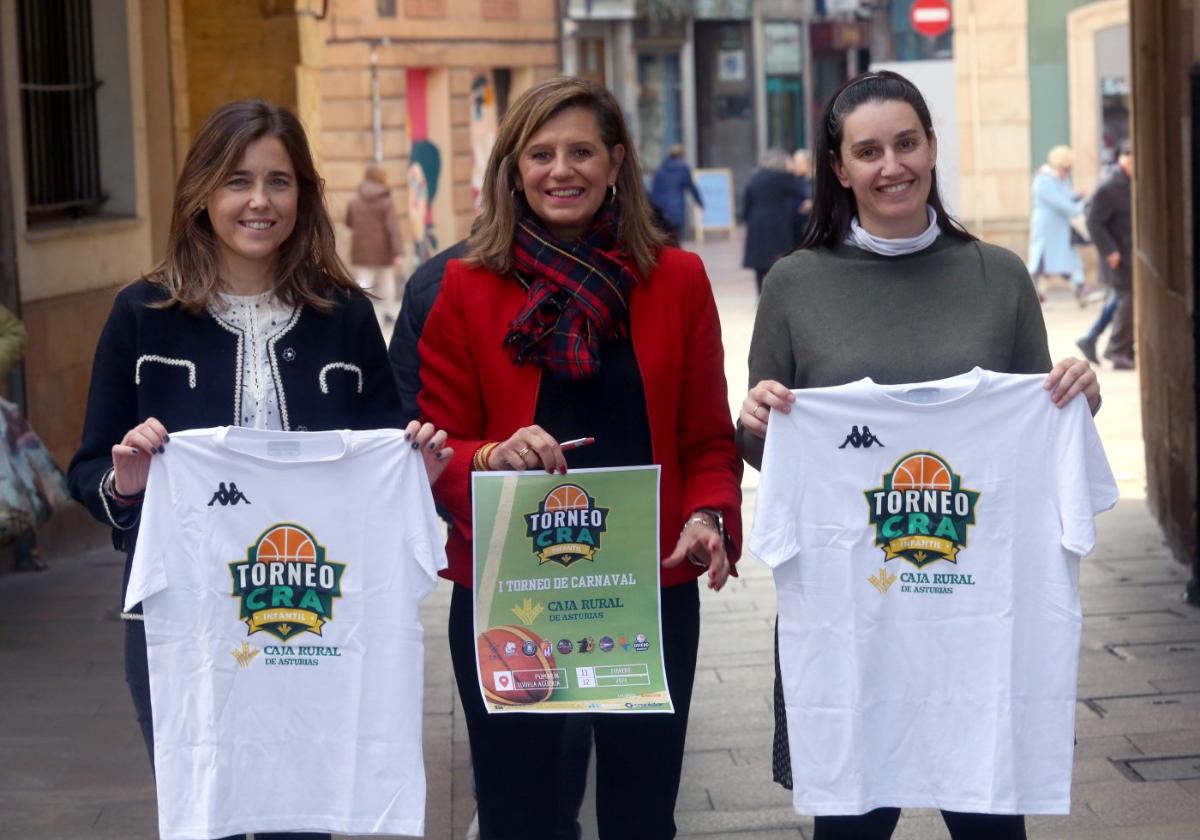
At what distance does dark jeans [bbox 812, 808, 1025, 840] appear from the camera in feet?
12.9

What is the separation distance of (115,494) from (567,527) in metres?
0.88

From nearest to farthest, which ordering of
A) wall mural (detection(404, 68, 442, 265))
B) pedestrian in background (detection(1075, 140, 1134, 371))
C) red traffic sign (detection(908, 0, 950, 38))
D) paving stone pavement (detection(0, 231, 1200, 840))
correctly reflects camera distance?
1. paving stone pavement (detection(0, 231, 1200, 840))
2. pedestrian in background (detection(1075, 140, 1134, 371))
3. red traffic sign (detection(908, 0, 950, 38))
4. wall mural (detection(404, 68, 442, 265))

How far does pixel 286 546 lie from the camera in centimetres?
379

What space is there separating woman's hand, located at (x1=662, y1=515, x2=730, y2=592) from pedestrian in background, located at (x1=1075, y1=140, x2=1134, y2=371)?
41.4 ft

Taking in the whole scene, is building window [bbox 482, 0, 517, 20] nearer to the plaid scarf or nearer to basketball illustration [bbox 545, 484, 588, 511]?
the plaid scarf

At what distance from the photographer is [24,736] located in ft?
22.0

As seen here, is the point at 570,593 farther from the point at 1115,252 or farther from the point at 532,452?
the point at 1115,252

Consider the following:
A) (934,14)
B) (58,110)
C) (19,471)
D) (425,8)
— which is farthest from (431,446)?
(425,8)

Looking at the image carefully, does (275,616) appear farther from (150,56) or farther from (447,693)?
(150,56)

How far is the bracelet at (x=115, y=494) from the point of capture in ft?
12.5

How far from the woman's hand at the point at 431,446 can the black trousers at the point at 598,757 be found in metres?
0.26

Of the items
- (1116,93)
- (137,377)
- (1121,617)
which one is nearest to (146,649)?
(137,377)

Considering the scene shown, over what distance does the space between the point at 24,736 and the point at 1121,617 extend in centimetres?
444

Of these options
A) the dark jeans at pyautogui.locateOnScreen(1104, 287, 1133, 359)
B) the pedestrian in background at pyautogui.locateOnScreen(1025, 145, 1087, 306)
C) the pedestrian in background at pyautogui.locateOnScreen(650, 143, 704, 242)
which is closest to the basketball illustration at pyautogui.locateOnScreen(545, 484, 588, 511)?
the dark jeans at pyautogui.locateOnScreen(1104, 287, 1133, 359)
